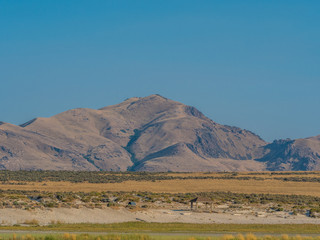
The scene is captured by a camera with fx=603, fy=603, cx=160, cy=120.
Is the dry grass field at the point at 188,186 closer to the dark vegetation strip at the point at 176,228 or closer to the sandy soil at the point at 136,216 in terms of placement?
the sandy soil at the point at 136,216

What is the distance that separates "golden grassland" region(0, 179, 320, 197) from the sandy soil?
28.4 meters

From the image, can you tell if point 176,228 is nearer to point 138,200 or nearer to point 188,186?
point 138,200

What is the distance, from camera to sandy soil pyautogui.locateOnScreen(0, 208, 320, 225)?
5681cm

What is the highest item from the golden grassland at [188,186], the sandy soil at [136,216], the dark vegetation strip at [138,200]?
the golden grassland at [188,186]

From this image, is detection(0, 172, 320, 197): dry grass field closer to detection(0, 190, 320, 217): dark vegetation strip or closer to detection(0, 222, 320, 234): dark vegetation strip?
detection(0, 190, 320, 217): dark vegetation strip

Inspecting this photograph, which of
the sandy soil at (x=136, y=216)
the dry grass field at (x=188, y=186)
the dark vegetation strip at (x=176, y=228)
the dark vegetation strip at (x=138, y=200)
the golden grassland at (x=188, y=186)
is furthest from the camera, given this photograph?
the dry grass field at (x=188, y=186)

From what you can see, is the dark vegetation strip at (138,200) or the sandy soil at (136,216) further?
the dark vegetation strip at (138,200)

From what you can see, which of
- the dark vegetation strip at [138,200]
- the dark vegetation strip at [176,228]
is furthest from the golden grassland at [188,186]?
the dark vegetation strip at [176,228]

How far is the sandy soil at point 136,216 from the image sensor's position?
186 feet

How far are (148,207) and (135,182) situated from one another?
42336mm

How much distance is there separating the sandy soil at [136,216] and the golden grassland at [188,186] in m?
28.4

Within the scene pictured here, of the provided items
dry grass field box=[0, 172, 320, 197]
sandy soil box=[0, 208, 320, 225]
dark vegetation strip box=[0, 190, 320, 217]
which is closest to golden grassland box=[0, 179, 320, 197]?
dry grass field box=[0, 172, 320, 197]

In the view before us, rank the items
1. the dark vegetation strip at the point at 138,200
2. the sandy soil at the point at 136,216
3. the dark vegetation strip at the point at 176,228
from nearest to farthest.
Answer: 1. the dark vegetation strip at the point at 176,228
2. the sandy soil at the point at 136,216
3. the dark vegetation strip at the point at 138,200

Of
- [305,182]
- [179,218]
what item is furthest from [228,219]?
[305,182]
